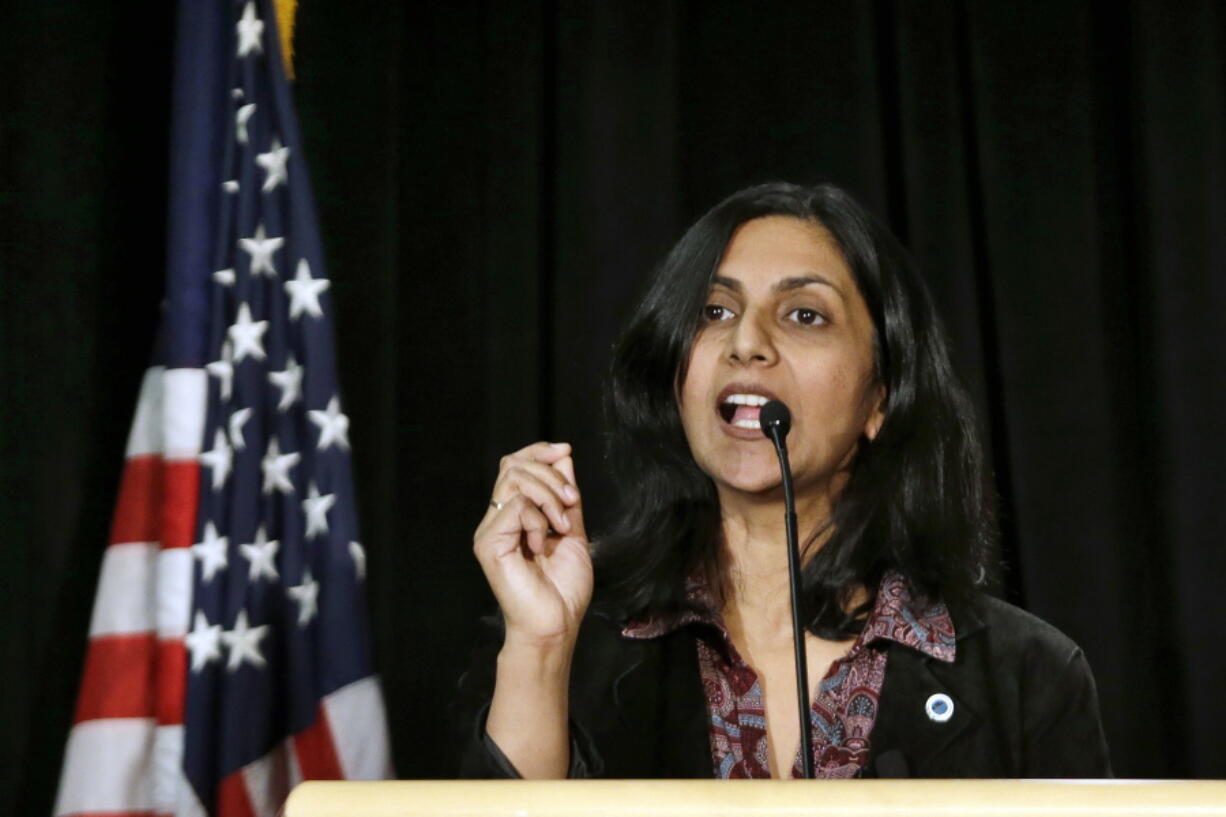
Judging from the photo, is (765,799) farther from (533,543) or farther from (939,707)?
(939,707)

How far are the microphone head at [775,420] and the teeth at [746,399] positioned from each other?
328 mm

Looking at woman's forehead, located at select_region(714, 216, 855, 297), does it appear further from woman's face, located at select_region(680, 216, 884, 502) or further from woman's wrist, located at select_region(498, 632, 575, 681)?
woman's wrist, located at select_region(498, 632, 575, 681)

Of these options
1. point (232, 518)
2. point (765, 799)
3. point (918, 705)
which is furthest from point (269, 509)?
point (765, 799)

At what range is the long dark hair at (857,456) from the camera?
1.75 meters

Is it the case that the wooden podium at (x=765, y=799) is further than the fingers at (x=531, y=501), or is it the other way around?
the fingers at (x=531, y=501)

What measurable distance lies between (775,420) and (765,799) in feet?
1.78

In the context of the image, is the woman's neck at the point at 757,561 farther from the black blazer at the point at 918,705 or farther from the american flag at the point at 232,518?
the american flag at the point at 232,518

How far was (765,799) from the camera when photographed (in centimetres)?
86

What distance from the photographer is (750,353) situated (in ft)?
5.55

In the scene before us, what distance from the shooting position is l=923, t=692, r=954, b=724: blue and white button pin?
1.57 metres

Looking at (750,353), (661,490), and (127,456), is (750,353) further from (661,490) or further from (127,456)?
(127,456)

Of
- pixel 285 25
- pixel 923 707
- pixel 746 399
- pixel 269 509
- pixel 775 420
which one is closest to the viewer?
pixel 775 420

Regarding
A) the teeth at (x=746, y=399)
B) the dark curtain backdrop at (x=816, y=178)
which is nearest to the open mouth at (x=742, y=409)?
the teeth at (x=746, y=399)

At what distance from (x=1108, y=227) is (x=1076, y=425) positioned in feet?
1.28
